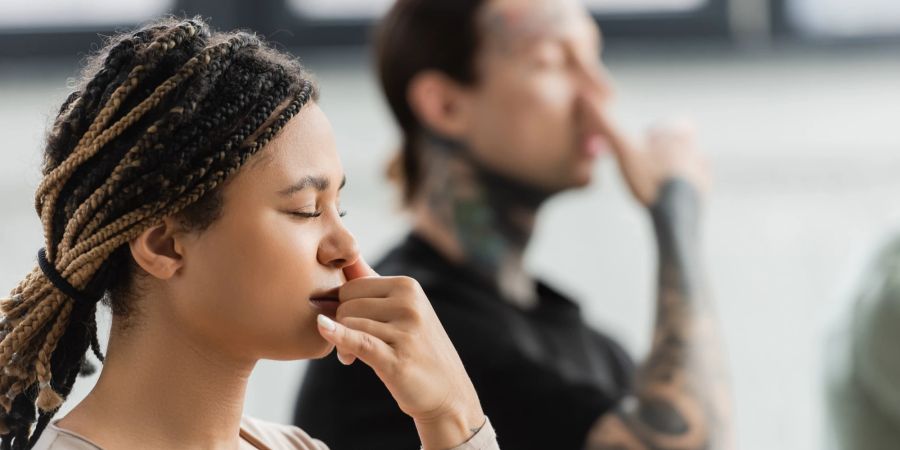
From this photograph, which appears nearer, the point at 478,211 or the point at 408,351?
the point at 408,351

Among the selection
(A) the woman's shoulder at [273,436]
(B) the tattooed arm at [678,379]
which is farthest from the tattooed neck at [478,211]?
(A) the woman's shoulder at [273,436]

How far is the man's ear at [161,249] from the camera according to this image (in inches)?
26.8

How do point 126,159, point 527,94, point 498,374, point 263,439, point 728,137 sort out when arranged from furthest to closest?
1. point 728,137
2. point 527,94
3. point 498,374
4. point 263,439
5. point 126,159

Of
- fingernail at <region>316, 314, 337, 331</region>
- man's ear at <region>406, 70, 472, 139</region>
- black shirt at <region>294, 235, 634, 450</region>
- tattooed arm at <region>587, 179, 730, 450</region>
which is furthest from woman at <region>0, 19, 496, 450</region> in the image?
man's ear at <region>406, 70, 472, 139</region>

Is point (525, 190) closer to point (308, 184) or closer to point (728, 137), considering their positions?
point (728, 137)

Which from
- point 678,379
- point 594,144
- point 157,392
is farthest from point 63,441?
point 594,144

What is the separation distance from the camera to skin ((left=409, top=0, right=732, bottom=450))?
1.43 metres

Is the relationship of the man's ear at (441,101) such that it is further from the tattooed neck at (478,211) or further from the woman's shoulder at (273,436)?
the woman's shoulder at (273,436)

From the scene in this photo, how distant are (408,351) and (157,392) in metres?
0.14

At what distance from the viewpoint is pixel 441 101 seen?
1.45 m

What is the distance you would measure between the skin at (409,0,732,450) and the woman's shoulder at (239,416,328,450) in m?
0.61

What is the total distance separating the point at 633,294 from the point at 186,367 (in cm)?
132

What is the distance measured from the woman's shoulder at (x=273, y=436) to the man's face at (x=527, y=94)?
2.23 ft

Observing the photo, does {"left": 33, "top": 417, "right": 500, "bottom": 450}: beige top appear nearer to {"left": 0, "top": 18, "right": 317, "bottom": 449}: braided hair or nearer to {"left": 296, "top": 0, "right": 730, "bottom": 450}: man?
{"left": 0, "top": 18, "right": 317, "bottom": 449}: braided hair
